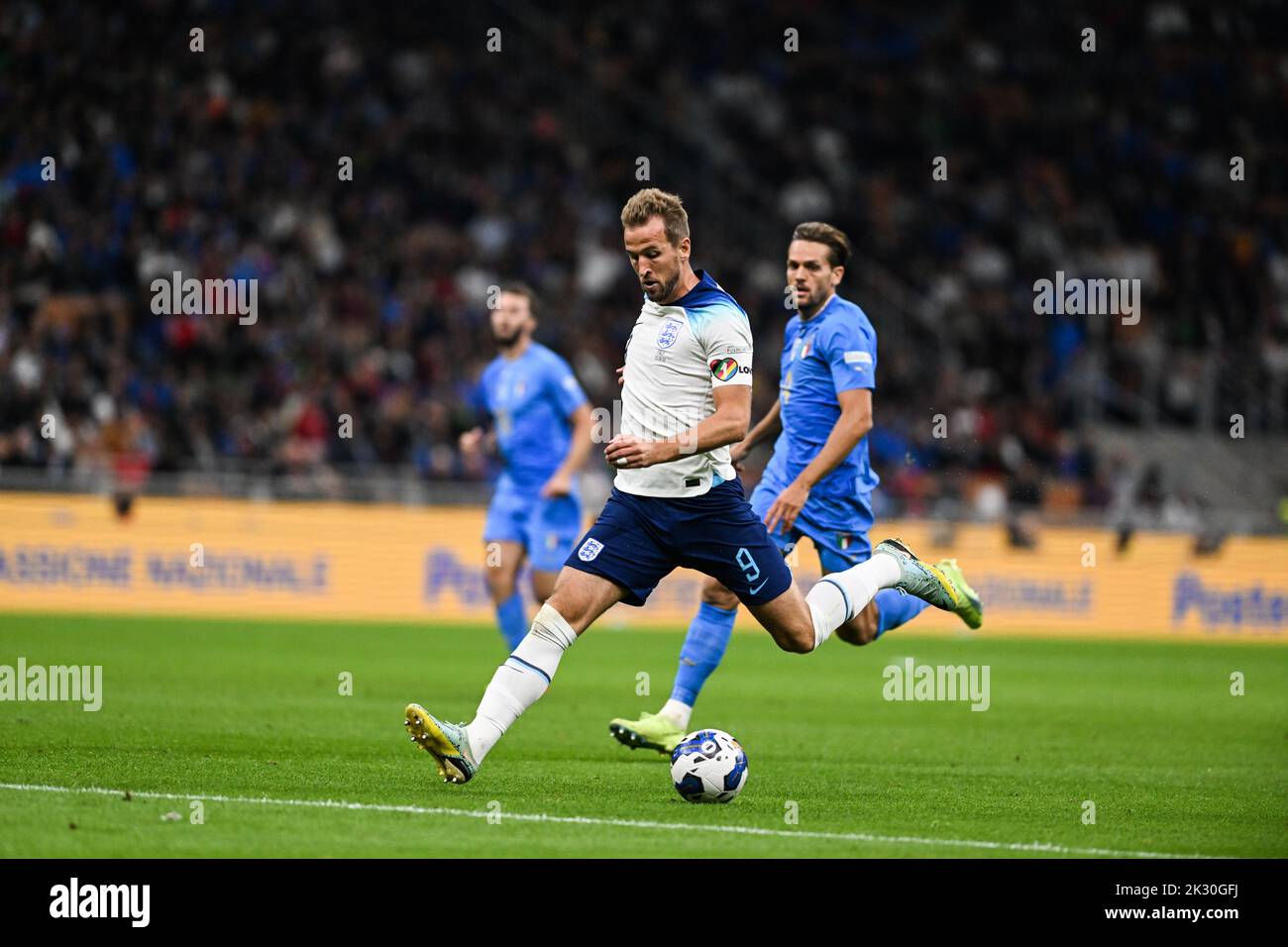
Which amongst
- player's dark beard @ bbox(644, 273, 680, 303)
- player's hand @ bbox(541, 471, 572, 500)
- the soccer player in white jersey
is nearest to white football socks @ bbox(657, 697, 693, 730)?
the soccer player in white jersey

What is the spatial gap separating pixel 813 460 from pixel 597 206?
799 inches

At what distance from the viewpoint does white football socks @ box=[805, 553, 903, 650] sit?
877 cm

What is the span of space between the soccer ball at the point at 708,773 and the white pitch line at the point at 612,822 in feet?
2.11

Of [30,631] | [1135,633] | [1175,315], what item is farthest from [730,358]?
[1175,315]

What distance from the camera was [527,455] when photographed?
45.4ft

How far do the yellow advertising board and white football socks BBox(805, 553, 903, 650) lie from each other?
12.1 metres

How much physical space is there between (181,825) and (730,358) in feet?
10.0

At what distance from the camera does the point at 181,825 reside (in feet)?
22.9

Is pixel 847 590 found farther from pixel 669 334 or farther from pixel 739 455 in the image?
pixel 669 334

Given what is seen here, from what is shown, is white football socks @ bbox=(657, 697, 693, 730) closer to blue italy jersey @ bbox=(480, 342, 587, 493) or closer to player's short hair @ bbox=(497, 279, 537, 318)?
blue italy jersey @ bbox=(480, 342, 587, 493)

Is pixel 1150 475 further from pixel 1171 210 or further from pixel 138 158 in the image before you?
pixel 138 158

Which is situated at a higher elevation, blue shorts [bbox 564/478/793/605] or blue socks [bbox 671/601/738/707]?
blue shorts [bbox 564/478/793/605]

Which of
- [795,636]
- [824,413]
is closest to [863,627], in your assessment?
[824,413]

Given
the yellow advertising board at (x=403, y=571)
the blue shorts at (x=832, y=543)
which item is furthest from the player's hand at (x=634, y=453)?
the yellow advertising board at (x=403, y=571)
